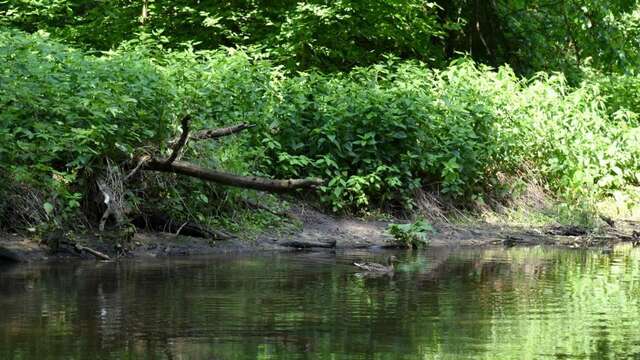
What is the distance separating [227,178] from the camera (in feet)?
40.2

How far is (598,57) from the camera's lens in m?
24.3

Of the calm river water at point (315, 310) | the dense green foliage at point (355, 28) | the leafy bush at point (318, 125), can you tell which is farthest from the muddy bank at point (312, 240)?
the dense green foliage at point (355, 28)

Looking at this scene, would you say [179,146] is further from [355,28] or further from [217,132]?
[355,28]

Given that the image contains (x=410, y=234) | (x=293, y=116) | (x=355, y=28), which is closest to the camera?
(x=410, y=234)

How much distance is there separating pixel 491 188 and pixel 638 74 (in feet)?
28.7

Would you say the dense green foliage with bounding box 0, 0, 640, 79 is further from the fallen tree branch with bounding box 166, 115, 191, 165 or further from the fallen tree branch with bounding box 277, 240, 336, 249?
the fallen tree branch with bounding box 166, 115, 191, 165

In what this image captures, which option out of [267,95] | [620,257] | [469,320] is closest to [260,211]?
[267,95]

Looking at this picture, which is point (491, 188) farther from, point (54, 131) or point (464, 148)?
point (54, 131)

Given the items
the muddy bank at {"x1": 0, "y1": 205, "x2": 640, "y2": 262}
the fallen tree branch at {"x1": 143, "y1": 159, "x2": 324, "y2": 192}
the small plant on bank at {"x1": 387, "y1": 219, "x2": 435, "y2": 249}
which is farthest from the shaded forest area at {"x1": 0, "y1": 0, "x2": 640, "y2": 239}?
the small plant on bank at {"x1": 387, "y1": 219, "x2": 435, "y2": 249}

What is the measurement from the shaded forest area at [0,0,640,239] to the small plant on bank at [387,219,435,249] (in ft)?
3.82

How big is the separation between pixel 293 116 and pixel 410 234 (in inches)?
104

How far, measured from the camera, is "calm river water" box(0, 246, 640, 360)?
6.92m

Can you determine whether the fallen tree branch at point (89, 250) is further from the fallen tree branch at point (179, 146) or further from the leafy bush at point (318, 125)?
the fallen tree branch at point (179, 146)

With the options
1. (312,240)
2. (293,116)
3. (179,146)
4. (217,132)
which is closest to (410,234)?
(312,240)
